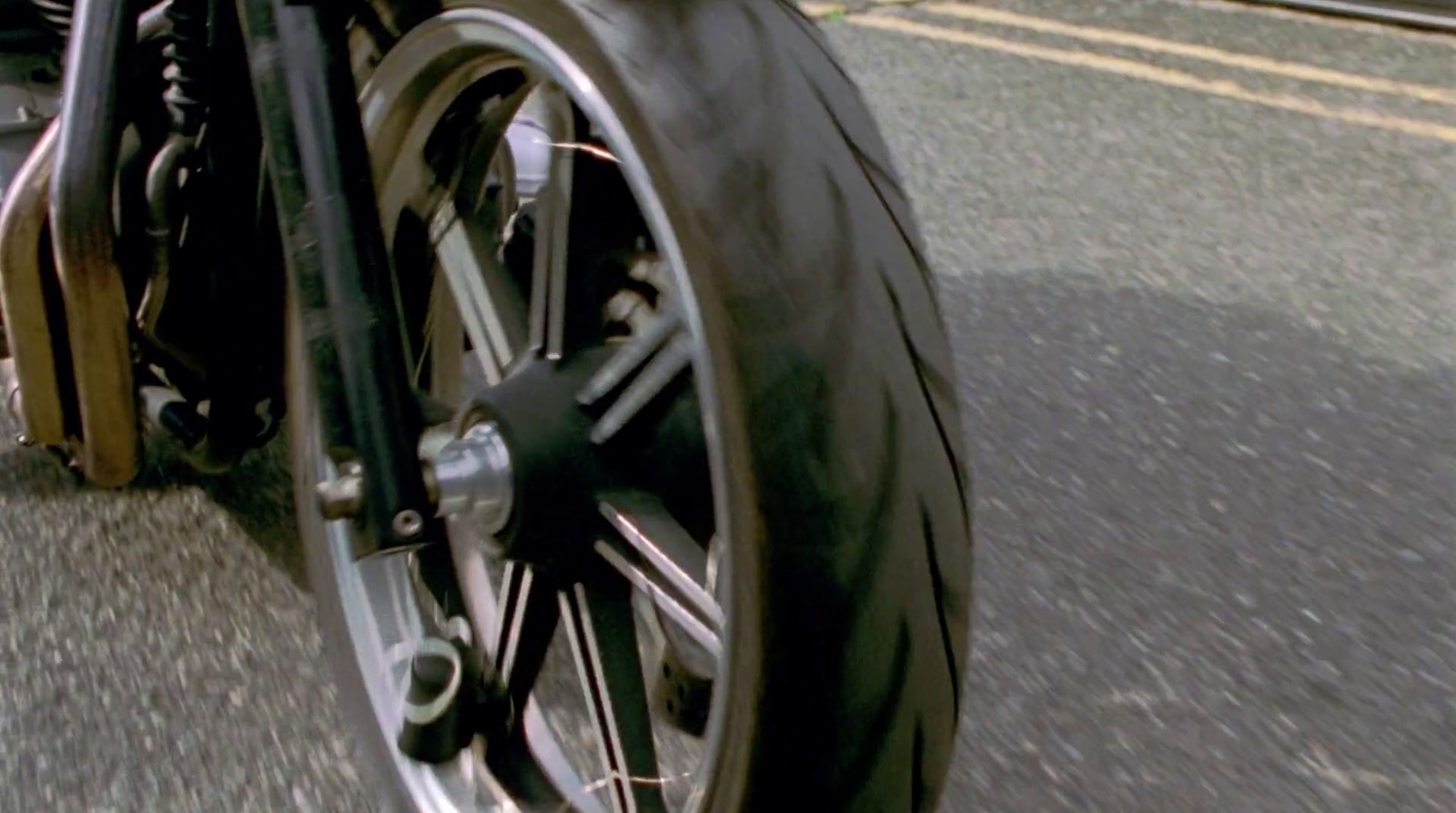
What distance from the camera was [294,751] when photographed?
1287 mm

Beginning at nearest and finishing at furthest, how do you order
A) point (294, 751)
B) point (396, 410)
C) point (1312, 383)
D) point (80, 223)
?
point (396, 410) < point (80, 223) < point (294, 751) < point (1312, 383)

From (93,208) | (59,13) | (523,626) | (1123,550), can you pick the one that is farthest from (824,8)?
(523,626)

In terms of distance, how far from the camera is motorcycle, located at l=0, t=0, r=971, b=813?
0.68 m

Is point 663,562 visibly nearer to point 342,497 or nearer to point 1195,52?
point 342,497

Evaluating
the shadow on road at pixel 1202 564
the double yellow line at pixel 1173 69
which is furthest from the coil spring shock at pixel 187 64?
the double yellow line at pixel 1173 69

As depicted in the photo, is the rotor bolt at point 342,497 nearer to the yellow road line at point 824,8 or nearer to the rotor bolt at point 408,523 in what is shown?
the rotor bolt at point 408,523

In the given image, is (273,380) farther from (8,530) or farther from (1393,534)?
(1393,534)

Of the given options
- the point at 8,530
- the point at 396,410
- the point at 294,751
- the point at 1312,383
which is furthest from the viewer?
the point at 1312,383

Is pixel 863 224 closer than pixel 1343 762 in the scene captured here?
Yes

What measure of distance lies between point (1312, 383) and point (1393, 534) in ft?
1.33

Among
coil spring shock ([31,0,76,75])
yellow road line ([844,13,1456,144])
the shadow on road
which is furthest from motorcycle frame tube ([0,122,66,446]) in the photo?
yellow road line ([844,13,1456,144])

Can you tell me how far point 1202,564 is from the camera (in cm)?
160

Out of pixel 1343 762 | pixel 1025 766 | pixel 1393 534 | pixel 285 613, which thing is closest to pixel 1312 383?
pixel 1393 534

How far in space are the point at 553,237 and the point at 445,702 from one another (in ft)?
1.12
